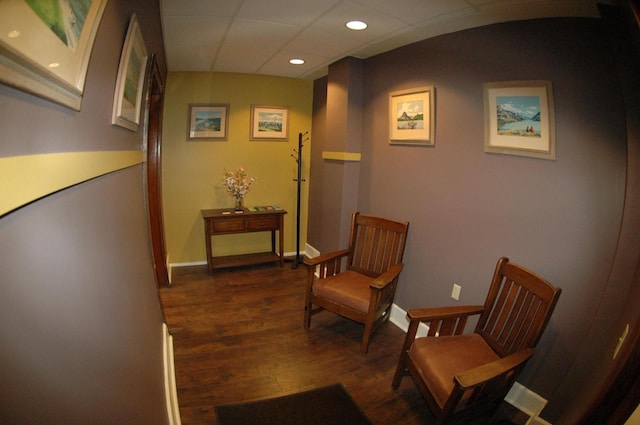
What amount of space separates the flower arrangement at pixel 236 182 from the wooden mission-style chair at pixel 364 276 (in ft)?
5.12

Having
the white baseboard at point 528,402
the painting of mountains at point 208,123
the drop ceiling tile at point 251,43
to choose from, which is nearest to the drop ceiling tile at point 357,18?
the drop ceiling tile at point 251,43

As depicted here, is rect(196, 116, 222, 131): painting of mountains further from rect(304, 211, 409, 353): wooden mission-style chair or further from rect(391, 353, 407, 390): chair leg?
rect(391, 353, 407, 390): chair leg

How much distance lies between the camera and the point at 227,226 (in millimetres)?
3371

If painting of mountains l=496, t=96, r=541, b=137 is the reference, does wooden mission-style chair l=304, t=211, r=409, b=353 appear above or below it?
below

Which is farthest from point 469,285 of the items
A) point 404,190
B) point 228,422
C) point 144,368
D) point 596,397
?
point 144,368

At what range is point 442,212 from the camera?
2.19 m

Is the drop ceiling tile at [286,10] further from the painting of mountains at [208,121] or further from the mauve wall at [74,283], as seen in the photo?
the painting of mountains at [208,121]

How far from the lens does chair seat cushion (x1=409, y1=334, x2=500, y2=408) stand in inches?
57.4

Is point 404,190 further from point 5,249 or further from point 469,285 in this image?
point 5,249

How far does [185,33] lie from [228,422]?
2.74 meters

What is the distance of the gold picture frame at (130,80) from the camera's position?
97 cm

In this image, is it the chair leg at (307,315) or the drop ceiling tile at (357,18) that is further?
the chair leg at (307,315)

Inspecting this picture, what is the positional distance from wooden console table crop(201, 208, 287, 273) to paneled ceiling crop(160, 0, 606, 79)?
170 centimetres

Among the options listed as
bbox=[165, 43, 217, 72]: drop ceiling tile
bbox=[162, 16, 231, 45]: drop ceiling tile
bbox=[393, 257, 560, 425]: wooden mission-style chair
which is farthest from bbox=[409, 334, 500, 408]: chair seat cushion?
bbox=[165, 43, 217, 72]: drop ceiling tile
